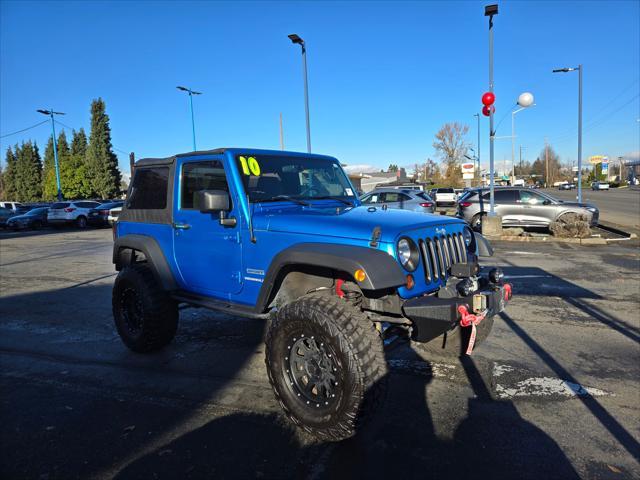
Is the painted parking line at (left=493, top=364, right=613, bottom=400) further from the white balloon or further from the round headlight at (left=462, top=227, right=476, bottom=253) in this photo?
the white balloon

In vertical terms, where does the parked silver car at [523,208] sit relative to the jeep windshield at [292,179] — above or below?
below

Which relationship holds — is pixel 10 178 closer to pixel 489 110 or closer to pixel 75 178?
pixel 75 178

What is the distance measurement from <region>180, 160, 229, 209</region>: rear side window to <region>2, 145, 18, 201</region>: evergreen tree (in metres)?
84.1

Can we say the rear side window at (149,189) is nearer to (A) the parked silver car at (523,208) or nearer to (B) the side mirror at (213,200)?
(B) the side mirror at (213,200)

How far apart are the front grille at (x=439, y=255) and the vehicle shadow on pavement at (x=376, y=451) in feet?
3.56

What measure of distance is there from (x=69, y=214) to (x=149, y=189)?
24.9 metres

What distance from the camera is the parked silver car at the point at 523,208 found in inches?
581

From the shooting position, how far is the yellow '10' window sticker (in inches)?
156

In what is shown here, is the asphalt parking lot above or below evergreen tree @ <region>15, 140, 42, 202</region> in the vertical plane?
below

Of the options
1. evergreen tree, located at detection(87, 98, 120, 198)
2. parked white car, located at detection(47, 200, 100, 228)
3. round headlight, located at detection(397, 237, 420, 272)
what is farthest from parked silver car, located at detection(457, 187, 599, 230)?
evergreen tree, located at detection(87, 98, 120, 198)

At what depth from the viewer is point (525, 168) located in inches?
4970

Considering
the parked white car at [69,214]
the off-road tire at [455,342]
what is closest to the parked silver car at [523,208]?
the off-road tire at [455,342]

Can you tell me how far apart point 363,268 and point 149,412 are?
2.17 meters

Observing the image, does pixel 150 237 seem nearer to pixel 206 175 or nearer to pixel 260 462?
pixel 206 175
